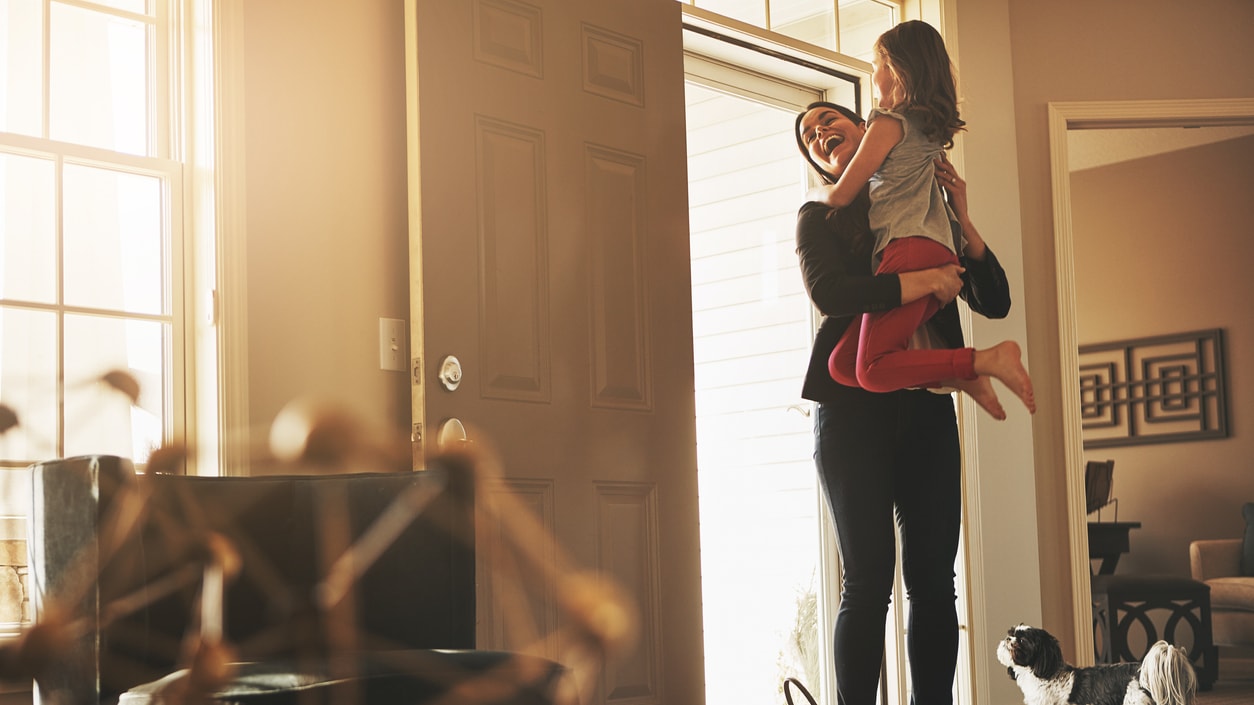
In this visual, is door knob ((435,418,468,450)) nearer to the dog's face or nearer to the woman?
the woman

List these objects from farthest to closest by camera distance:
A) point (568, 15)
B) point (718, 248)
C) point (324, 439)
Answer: point (718, 248), point (568, 15), point (324, 439)

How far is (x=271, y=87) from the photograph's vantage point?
7.79 ft

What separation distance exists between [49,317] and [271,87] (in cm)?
62

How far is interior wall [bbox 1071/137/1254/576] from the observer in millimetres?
7363

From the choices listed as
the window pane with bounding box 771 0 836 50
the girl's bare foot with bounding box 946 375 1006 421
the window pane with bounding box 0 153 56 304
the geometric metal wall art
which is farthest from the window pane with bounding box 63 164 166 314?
the geometric metal wall art

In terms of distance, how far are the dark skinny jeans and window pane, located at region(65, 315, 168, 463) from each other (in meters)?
1.34

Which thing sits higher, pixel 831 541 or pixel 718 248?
pixel 718 248

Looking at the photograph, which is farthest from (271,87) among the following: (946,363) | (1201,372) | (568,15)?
(1201,372)

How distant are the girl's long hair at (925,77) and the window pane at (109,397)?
64.1 inches

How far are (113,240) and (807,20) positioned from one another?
2.50 m

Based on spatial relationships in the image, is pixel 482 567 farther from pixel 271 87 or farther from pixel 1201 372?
pixel 1201 372

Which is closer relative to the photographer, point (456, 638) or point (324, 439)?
point (324, 439)

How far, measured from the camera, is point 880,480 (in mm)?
2371

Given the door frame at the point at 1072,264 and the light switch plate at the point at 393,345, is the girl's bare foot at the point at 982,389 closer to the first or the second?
the light switch plate at the point at 393,345
